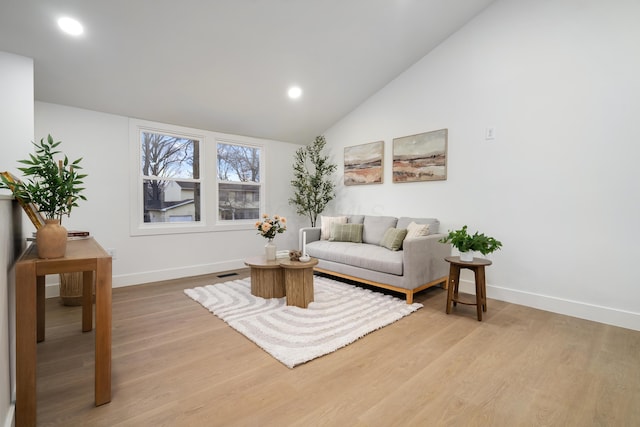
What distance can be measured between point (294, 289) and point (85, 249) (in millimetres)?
1724

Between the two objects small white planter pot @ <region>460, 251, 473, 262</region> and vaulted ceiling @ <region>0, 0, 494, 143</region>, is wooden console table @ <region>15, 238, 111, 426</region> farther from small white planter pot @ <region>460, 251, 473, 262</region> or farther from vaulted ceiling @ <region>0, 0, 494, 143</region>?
small white planter pot @ <region>460, 251, 473, 262</region>

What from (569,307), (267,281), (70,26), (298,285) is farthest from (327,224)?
(70,26)

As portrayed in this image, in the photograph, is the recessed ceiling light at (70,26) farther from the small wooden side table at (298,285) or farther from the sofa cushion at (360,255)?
the sofa cushion at (360,255)

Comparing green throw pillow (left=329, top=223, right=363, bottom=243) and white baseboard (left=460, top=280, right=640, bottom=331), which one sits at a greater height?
green throw pillow (left=329, top=223, right=363, bottom=243)

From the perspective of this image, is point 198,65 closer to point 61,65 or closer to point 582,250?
point 61,65

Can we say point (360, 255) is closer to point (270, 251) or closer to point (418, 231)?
point (418, 231)

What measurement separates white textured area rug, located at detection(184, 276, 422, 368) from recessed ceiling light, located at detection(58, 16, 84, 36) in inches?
106

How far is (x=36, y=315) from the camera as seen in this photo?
1604 millimetres

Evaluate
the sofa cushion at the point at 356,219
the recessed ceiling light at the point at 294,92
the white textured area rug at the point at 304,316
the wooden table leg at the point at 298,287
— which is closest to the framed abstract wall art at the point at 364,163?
the sofa cushion at the point at 356,219

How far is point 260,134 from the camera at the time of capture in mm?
4859

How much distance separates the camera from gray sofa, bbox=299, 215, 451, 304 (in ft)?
10.2

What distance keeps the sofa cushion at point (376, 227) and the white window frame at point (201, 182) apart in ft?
6.15

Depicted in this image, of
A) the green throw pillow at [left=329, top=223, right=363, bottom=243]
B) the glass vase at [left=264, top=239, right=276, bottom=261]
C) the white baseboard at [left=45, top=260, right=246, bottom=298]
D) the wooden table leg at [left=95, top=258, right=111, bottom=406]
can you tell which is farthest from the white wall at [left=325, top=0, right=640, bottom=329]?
the wooden table leg at [left=95, top=258, right=111, bottom=406]

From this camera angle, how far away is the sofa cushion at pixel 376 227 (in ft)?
13.4
